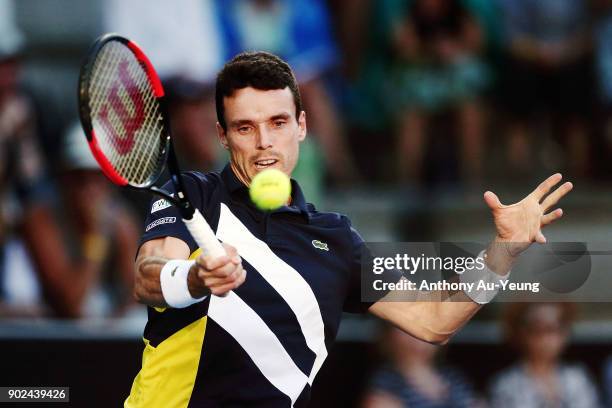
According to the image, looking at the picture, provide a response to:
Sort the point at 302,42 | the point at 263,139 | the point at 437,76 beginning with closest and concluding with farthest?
the point at 263,139
the point at 302,42
the point at 437,76

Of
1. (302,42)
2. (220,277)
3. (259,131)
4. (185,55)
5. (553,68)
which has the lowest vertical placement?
(220,277)

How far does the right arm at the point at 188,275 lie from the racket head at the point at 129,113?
233mm

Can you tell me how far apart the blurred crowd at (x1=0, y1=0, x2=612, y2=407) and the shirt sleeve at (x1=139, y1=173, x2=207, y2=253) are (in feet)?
13.6

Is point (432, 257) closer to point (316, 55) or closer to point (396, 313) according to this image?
point (396, 313)

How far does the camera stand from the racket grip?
3.62 meters

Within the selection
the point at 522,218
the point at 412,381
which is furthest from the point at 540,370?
the point at 522,218

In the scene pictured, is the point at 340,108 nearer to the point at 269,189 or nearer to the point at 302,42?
the point at 302,42

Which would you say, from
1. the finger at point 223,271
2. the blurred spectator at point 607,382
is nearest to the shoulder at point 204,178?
the finger at point 223,271

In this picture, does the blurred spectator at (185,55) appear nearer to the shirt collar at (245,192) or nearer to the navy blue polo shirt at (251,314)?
the shirt collar at (245,192)

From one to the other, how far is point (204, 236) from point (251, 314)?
0.44m

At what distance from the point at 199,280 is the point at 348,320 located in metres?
4.33

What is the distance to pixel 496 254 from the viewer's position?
14.1ft

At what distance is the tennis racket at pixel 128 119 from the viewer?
3855 mm

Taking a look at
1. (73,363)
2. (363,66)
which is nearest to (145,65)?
(73,363)
